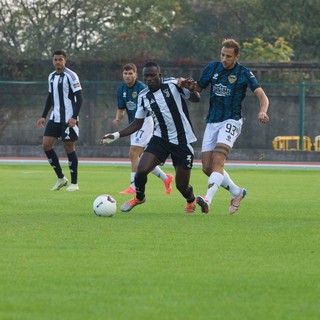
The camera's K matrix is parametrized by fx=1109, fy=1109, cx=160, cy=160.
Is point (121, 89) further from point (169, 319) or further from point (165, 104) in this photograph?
point (169, 319)

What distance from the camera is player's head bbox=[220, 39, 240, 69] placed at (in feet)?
43.5

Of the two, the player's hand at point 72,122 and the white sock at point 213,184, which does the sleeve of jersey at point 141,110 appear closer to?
the white sock at point 213,184

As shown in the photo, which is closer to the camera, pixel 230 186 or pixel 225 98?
pixel 225 98

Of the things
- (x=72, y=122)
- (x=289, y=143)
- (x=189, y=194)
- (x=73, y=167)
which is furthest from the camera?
(x=289, y=143)

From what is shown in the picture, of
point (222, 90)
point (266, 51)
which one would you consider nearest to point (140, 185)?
point (222, 90)

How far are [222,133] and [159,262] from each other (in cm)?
478

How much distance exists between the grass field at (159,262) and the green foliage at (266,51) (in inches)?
1237

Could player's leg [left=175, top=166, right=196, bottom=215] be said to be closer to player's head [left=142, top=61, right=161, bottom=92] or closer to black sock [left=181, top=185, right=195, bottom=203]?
black sock [left=181, top=185, right=195, bottom=203]

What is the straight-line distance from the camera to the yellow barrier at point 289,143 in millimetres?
36491

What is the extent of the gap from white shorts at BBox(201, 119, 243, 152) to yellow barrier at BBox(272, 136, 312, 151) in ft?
75.2

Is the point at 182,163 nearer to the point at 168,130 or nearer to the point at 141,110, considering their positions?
the point at 168,130

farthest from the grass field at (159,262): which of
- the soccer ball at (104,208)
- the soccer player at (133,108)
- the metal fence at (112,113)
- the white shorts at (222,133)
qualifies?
the metal fence at (112,113)

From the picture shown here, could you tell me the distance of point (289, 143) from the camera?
36.8 m

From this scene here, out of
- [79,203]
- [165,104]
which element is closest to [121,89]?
[79,203]
